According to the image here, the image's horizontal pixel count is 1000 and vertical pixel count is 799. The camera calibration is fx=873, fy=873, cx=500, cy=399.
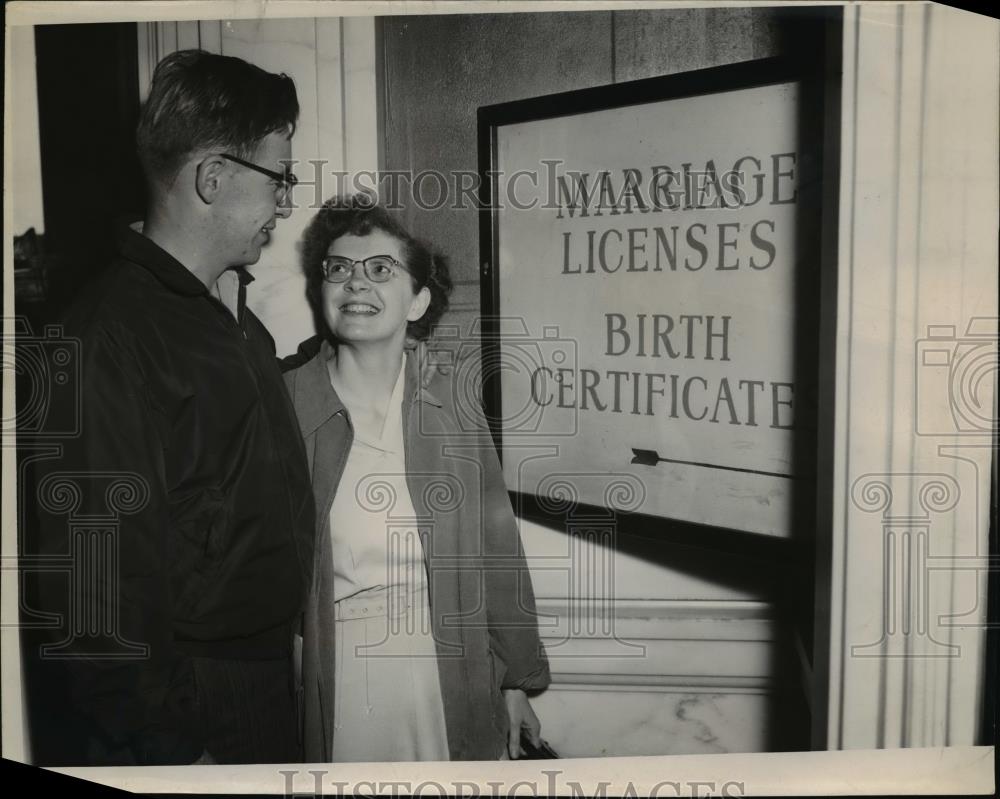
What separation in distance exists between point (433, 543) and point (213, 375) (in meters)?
0.48

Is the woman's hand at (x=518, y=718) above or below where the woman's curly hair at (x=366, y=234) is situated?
below

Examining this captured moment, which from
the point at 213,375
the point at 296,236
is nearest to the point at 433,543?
the point at 213,375

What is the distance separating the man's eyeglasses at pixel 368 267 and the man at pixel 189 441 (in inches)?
4.7

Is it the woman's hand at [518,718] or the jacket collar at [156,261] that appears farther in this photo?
the woman's hand at [518,718]

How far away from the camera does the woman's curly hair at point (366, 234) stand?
1520 mm

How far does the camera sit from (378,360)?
5.08 feet

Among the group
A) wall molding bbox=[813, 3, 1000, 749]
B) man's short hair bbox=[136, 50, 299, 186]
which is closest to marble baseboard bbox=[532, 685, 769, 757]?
wall molding bbox=[813, 3, 1000, 749]

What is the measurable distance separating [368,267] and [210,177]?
0.31 meters

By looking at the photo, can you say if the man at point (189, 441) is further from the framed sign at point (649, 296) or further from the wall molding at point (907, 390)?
the wall molding at point (907, 390)

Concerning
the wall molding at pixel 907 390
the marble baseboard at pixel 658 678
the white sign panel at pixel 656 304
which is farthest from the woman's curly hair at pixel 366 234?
the wall molding at pixel 907 390

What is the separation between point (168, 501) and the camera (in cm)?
150

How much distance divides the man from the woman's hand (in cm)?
43

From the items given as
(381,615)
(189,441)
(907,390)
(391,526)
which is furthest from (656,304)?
(189,441)

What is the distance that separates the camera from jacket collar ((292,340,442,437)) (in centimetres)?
155
